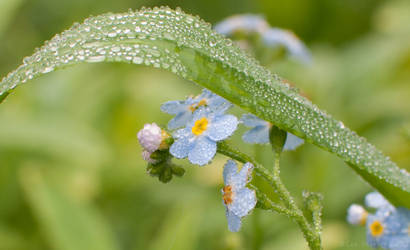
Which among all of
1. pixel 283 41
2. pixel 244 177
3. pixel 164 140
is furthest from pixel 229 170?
pixel 283 41

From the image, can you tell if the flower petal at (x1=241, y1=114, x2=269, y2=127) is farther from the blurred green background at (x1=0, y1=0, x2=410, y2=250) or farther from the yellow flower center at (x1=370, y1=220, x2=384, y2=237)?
the blurred green background at (x1=0, y1=0, x2=410, y2=250)

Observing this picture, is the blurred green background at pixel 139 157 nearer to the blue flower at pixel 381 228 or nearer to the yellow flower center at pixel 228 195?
the blue flower at pixel 381 228

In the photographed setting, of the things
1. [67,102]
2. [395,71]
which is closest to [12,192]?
[67,102]

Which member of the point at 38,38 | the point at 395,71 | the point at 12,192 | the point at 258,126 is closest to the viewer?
the point at 258,126

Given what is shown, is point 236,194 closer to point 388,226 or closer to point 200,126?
point 200,126

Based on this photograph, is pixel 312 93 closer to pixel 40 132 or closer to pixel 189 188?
pixel 189 188

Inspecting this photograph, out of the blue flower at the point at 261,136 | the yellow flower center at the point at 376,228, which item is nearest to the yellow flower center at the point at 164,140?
the blue flower at the point at 261,136
